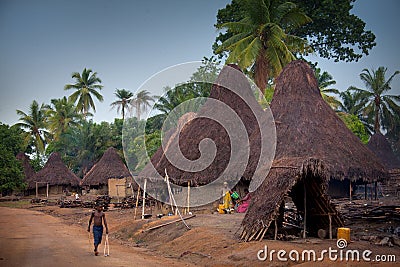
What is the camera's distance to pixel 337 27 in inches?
1243

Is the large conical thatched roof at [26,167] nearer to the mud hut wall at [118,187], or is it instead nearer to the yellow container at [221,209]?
the mud hut wall at [118,187]

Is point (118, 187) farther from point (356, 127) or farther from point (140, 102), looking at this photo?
point (356, 127)

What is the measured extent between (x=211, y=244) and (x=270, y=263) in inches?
110

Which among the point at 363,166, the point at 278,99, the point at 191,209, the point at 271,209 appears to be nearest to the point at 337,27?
the point at 278,99

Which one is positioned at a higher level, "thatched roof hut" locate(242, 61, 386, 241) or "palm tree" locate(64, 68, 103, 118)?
"palm tree" locate(64, 68, 103, 118)

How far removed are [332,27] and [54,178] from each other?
26649mm

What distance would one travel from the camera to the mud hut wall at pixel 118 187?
34.8m

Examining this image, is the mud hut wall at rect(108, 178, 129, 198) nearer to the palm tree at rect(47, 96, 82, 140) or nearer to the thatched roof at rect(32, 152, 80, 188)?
the thatched roof at rect(32, 152, 80, 188)

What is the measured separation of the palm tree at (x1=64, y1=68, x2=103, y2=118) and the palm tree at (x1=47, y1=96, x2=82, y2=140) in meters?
1.37

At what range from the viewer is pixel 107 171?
3791 centimetres

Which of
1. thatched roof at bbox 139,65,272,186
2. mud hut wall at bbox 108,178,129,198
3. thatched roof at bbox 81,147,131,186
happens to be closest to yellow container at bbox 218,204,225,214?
thatched roof at bbox 139,65,272,186

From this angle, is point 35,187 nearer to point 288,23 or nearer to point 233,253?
point 288,23

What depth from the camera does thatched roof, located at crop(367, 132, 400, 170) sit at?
33.9 meters

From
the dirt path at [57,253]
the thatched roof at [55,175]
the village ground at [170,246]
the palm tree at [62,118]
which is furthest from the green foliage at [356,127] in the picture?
the palm tree at [62,118]
